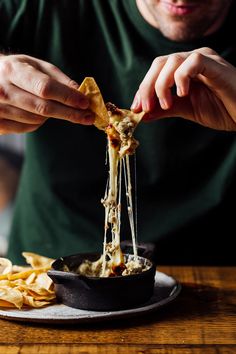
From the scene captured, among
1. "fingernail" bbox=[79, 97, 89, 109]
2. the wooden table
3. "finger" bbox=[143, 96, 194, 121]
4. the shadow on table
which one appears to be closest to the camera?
the wooden table

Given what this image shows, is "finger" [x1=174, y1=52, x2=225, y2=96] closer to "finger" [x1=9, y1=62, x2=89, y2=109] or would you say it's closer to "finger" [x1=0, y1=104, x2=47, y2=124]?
"finger" [x1=9, y1=62, x2=89, y2=109]

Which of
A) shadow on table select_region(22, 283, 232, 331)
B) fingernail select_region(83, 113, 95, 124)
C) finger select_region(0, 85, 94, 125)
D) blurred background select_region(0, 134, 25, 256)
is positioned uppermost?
finger select_region(0, 85, 94, 125)

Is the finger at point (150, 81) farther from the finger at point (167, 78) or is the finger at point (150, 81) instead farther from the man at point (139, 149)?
the man at point (139, 149)

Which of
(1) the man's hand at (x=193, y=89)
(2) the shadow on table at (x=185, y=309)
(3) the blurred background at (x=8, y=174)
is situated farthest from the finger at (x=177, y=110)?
(3) the blurred background at (x=8, y=174)

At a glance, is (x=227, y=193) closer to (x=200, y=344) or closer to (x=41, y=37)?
(x=41, y=37)

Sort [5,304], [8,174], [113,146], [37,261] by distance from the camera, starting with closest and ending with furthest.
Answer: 1. [5,304]
2. [113,146]
3. [37,261]
4. [8,174]

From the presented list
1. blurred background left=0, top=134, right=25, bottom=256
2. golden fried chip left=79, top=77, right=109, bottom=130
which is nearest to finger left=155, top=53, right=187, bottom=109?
golden fried chip left=79, top=77, right=109, bottom=130

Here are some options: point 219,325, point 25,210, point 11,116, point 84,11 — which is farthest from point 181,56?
point 25,210

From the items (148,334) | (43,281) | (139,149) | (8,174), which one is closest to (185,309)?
(148,334)

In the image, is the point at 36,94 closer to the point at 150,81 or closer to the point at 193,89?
the point at 150,81
